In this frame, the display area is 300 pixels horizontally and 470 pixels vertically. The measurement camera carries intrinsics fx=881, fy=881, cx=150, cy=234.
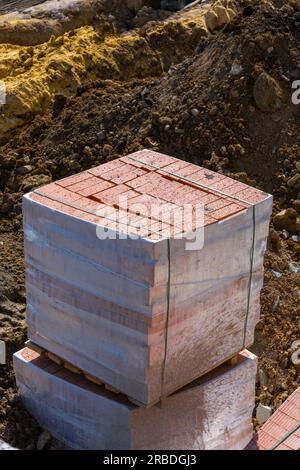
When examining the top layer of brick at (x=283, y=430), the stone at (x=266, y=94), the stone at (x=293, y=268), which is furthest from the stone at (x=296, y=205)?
the top layer of brick at (x=283, y=430)

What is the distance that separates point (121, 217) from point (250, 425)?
7.26 feet

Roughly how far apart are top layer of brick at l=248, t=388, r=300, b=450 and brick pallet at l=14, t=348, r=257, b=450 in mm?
118

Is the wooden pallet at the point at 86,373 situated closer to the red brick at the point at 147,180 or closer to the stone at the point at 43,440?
the stone at the point at 43,440

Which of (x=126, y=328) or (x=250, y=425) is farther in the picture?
(x=250, y=425)

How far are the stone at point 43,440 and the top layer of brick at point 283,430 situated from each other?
5.24 ft

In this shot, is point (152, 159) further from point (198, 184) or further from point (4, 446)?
point (4, 446)

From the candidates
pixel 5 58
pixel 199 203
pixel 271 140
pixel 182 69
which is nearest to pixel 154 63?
pixel 5 58

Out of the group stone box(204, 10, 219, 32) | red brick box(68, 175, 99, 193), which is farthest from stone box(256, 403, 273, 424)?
stone box(204, 10, 219, 32)

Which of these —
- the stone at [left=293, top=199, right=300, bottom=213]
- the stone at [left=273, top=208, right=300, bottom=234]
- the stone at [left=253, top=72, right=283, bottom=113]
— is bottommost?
the stone at [left=273, top=208, right=300, bottom=234]

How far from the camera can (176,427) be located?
654cm

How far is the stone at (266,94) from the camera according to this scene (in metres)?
A: 9.59

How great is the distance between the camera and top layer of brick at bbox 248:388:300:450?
6898 mm

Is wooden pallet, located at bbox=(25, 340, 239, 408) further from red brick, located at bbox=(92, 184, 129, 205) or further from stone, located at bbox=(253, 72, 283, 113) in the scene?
stone, located at bbox=(253, 72, 283, 113)
